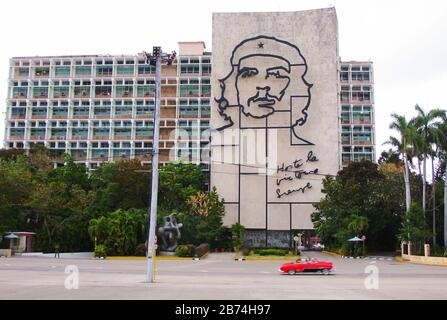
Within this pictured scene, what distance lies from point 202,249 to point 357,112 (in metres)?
60.8

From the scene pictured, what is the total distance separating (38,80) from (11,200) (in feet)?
174

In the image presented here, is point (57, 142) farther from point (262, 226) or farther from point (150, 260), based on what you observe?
point (150, 260)

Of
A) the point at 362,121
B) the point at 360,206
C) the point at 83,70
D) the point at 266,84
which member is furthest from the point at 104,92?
the point at 360,206

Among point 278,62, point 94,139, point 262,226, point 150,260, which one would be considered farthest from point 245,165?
point 150,260

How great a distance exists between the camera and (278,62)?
77000 millimetres

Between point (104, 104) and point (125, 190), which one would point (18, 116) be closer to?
point (104, 104)

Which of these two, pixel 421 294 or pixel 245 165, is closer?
pixel 421 294

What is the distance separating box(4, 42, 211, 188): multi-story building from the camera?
10362cm

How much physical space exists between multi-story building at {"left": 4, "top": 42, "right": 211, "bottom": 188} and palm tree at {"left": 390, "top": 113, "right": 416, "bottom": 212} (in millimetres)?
52887

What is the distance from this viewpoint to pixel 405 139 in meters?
51.5

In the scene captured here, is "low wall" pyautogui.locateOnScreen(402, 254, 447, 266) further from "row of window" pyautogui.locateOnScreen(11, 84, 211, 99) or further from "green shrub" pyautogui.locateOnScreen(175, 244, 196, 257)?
"row of window" pyautogui.locateOnScreen(11, 84, 211, 99)

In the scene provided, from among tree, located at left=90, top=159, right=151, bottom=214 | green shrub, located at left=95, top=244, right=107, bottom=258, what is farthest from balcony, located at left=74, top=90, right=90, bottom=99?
green shrub, located at left=95, top=244, right=107, bottom=258

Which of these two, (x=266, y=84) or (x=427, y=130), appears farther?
(x=266, y=84)

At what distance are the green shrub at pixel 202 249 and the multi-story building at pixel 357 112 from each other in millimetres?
51573
